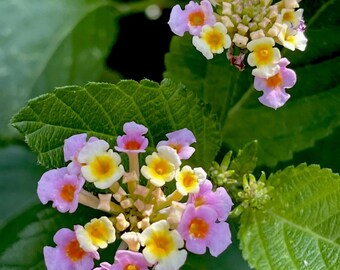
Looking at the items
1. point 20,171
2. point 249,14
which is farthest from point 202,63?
point 20,171

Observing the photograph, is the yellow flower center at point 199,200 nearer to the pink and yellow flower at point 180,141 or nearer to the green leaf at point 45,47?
the pink and yellow flower at point 180,141

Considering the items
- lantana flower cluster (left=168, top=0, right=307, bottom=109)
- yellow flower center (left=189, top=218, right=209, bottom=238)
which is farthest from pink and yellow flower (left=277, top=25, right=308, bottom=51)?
yellow flower center (left=189, top=218, right=209, bottom=238)

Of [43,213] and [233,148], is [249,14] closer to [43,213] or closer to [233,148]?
[233,148]

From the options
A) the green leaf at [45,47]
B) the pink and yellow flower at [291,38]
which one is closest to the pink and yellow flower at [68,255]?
the pink and yellow flower at [291,38]

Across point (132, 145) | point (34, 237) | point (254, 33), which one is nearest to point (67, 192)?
point (132, 145)

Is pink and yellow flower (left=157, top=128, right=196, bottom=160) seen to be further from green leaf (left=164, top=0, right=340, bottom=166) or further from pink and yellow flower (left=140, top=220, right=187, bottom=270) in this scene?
green leaf (left=164, top=0, right=340, bottom=166)
